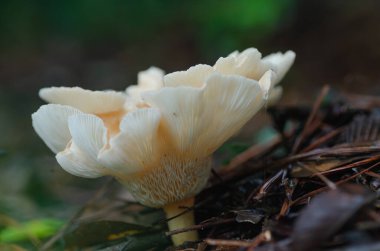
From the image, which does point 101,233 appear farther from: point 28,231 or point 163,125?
point 163,125

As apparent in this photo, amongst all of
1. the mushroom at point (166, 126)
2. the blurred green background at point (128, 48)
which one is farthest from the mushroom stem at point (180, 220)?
the blurred green background at point (128, 48)

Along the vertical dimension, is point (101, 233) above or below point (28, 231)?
below

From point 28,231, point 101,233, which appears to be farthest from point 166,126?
point 28,231

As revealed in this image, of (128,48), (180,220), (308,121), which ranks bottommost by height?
(180,220)

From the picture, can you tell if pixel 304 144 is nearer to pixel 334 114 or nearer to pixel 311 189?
pixel 334 114

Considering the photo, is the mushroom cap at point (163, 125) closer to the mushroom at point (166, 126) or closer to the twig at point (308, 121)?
the mushroom at point (166, 126)

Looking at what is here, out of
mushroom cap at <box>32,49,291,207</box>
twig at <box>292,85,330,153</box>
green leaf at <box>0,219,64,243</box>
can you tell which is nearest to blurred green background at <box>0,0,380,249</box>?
green leaf at <box>0,219,64,243</box>

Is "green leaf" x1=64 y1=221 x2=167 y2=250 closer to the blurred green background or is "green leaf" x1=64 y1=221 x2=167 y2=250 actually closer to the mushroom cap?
the mushroom cap
